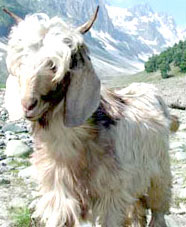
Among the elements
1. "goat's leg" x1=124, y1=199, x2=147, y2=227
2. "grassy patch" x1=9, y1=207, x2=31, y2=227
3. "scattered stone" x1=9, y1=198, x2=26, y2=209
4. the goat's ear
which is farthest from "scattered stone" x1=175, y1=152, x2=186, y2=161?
the goat's ear

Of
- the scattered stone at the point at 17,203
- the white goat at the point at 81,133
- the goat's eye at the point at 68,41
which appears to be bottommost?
the scattered stone at the point at 17,203

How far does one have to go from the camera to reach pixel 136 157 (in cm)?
490

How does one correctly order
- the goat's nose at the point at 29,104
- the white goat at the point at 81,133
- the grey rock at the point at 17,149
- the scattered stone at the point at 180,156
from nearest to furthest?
the goat's nose at the point at 29,104, the white goat at the point at 81,133, the grey rock at the point at 17,149, the scattered stone at the point at 180,156

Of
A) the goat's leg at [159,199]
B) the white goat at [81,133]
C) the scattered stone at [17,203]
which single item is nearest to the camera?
the white goat at [81,133]

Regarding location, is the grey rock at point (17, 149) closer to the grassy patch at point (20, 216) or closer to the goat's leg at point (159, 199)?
the grassy patch at point (20, 216)

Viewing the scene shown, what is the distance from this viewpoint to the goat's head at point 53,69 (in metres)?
3.60

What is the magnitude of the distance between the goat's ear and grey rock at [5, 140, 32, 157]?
214 inches

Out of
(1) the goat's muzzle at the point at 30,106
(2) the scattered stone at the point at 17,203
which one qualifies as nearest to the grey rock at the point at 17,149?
(2) the scattered stone at the point at 17,203

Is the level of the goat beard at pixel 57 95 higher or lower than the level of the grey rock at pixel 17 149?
higher

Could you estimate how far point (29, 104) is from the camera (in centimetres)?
358

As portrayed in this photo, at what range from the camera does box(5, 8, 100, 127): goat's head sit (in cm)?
360

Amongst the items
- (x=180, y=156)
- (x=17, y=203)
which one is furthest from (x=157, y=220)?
(x=180, y=156)

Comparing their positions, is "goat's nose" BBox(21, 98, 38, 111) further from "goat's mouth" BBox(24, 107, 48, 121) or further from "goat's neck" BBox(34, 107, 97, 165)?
"goat's neck" BBox(34, 107, 97, 165)

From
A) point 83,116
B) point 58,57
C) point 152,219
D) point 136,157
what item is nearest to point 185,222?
point 152,219
